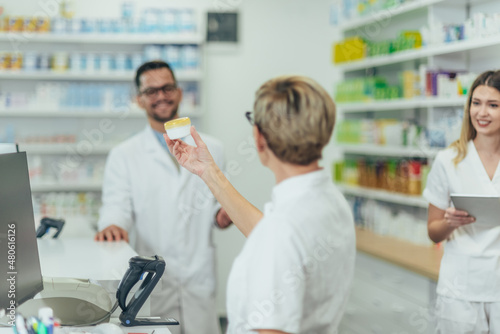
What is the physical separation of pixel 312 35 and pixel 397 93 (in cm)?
166

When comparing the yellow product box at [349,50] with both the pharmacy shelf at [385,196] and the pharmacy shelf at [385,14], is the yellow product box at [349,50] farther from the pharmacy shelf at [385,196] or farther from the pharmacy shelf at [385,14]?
the pharmacy shelf at [385,196]

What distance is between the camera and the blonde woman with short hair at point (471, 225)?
8.70ft

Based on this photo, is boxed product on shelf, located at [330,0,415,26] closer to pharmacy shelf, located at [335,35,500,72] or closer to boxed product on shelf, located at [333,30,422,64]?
boxed product on shelf, located at [333,30,422,64]

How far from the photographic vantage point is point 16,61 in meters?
5.55

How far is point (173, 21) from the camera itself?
5.75 meters

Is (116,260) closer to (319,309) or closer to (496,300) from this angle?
(319,309)

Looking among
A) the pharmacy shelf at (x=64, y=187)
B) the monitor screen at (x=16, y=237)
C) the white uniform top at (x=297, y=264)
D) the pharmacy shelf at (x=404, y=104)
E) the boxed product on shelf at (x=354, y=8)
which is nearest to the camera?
the white uniform top at (x=297, y=264)

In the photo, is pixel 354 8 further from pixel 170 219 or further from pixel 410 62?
pixel 170 219

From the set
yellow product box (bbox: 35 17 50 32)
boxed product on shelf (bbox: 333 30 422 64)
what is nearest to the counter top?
boxed product on shelf (bbox: 333 30 422 64)

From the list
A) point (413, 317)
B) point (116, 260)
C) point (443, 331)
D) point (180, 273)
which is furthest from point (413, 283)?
point (116, 260)

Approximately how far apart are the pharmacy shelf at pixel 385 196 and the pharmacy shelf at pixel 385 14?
1400 mm

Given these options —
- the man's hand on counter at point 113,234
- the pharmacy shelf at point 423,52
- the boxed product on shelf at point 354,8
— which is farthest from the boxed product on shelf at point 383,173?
the man's hand on counter at point 113,234

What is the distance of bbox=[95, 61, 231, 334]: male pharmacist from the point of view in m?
3.17

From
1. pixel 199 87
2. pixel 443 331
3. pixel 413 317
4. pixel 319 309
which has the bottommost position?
pixel 413 317
